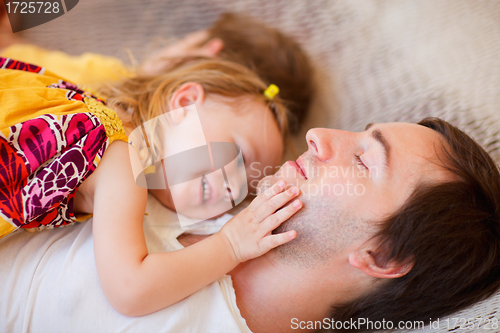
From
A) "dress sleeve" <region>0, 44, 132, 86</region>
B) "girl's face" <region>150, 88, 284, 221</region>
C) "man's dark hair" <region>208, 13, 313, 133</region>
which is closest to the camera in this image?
"girl's face" <region>150, 88, 284, 221</region>

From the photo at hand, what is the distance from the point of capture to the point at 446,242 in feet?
2.93

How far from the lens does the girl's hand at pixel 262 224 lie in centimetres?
93

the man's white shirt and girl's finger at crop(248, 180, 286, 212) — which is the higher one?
girl's finger at crop(248, 180, 286, 212)

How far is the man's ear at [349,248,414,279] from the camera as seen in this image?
3.00 ft

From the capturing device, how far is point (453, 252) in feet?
2.95

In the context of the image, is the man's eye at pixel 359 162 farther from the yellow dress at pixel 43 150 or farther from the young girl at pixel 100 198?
the yellow dress at pixel 43 150

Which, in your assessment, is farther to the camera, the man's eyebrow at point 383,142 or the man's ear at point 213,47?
the man's ear at point 213,47

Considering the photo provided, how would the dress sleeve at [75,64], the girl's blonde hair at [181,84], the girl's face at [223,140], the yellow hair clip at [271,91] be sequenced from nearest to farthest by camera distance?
the girl's face at [223,140], the girl's blonde hair at [181,84], the yellow hair clip at [271,91], the dress sleeve at [75,64]

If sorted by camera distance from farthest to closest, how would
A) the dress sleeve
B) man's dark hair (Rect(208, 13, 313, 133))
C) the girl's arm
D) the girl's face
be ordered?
the dress sleeve → man's dark hair (Rect(208, 13, 313, 133)) → the girl's face → the girl's arm

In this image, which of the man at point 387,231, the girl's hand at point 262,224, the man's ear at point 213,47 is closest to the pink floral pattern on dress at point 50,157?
the girl's hand at point 262,224

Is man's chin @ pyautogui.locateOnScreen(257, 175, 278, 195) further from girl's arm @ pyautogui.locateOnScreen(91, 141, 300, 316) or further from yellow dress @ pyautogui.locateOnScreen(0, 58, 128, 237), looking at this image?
yellow dress @ pyautogui.locateOnScreen(0, 58, 128, 237)

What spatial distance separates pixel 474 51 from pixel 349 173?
89cm

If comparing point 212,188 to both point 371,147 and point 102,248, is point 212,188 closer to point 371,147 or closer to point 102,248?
point 102,248

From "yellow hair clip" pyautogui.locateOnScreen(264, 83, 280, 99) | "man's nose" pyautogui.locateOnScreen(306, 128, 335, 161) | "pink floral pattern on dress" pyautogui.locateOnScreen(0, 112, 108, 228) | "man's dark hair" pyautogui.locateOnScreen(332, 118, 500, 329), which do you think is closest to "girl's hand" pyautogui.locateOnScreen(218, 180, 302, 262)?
"man's nose" pyautogui.locateOnScreen(306, 128, 335, 161)
